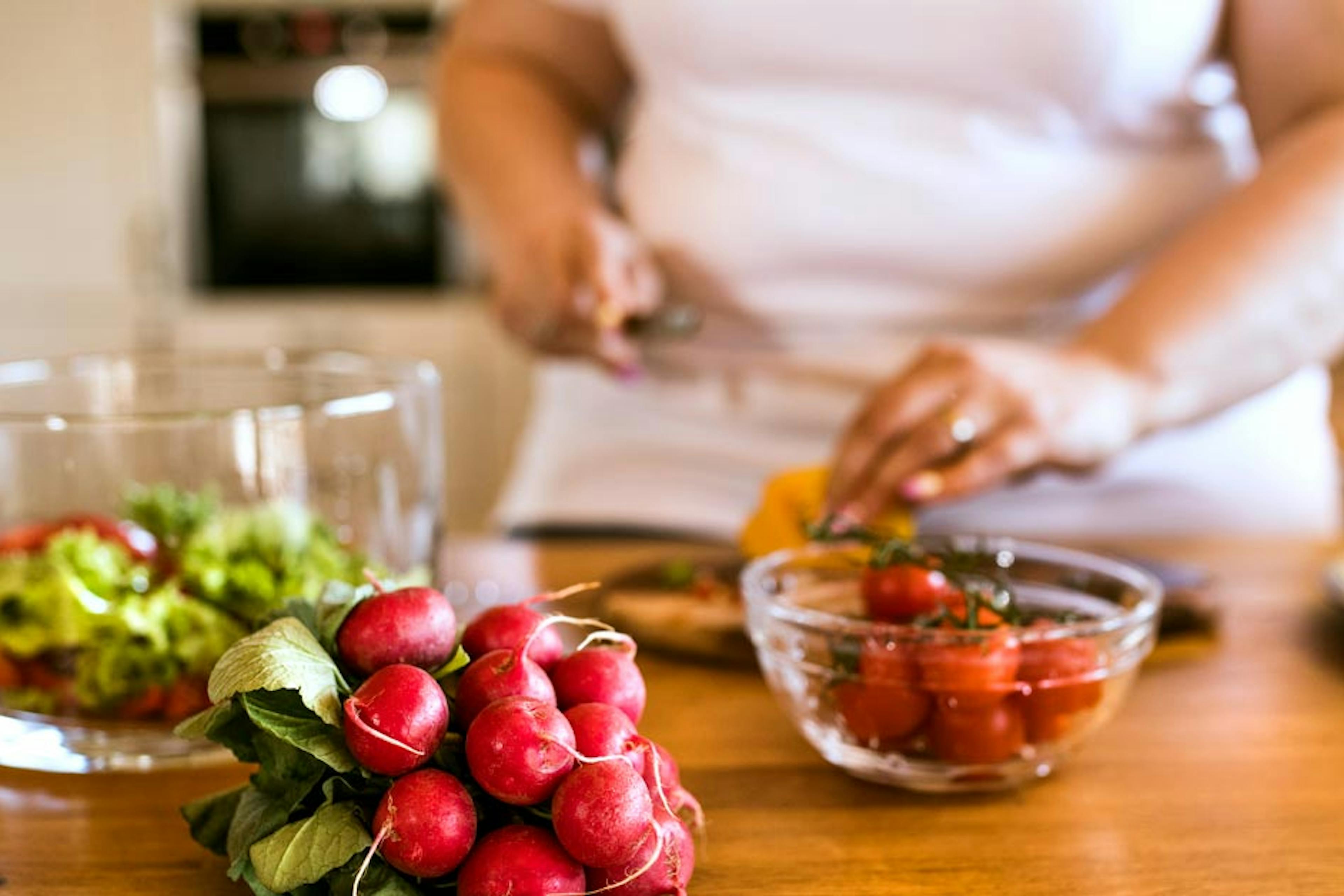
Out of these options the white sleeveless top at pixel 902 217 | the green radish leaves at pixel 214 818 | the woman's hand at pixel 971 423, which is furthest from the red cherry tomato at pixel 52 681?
the white sleeveless top at pixel 902 217

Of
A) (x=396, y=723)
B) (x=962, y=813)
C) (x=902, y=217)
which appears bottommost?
(x=962, y=813)

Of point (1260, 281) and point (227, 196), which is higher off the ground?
point (1260, 281)

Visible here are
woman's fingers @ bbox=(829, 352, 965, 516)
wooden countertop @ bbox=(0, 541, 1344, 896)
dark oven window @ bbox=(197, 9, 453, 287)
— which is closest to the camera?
wooden countertop @ bbox=(0, 541, 1344, 896)

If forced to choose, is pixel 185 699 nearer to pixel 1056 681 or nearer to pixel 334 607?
pixel 334 607

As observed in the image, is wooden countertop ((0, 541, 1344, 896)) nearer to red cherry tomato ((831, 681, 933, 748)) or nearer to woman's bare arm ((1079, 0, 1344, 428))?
red cherry tomato ((831, 681, 933, 748))

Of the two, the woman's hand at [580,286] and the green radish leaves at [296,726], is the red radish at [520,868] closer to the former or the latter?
the green radish leaves at [296,726]

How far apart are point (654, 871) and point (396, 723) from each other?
10 cm

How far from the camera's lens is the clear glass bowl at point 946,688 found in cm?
62

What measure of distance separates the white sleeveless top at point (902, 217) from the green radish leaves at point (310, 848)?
2.54ft

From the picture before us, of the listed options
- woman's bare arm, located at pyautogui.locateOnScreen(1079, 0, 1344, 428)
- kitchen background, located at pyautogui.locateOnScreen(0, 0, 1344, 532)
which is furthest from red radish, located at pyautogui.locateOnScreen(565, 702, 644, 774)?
kitchen background, located at pyautogui.locateOnScreen(0, 0, 1344, 532)

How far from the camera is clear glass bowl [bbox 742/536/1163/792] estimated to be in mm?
619

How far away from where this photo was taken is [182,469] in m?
0.72

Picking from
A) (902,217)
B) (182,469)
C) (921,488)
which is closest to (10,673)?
(182,469)

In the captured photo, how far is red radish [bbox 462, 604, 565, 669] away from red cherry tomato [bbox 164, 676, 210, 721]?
0.66ft
